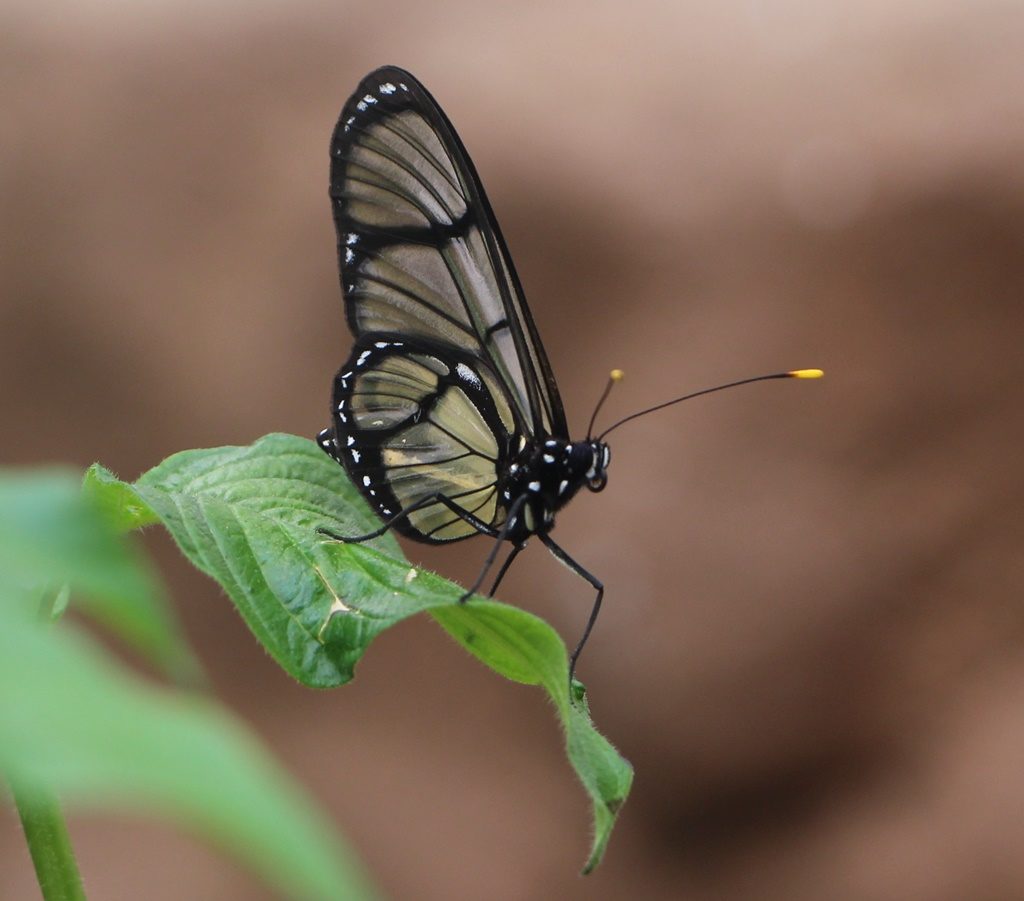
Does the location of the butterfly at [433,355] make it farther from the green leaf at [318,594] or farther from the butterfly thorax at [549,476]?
the green leaf at [318,594]

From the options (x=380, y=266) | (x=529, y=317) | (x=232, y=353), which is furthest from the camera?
(x=232, y=353)

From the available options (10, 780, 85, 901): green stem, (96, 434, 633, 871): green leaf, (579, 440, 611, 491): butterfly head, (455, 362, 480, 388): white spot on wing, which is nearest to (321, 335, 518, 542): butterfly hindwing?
(455, 362, 480, 388): white spot on wing

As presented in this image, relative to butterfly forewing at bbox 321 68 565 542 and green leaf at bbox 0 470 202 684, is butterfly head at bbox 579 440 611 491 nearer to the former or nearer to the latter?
butterfly forewing at bbox 321 68 565 542

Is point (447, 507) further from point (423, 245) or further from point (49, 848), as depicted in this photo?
point (49, 848)

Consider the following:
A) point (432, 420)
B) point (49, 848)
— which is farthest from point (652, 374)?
point (49, 848)

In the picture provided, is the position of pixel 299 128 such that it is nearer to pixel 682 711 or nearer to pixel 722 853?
pixel 682 711

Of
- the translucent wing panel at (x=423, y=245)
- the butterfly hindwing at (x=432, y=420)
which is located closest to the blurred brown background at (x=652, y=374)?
the butterfly hindwing at (x=432, y=420)

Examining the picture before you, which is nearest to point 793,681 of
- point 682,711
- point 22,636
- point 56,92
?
point 682,711
